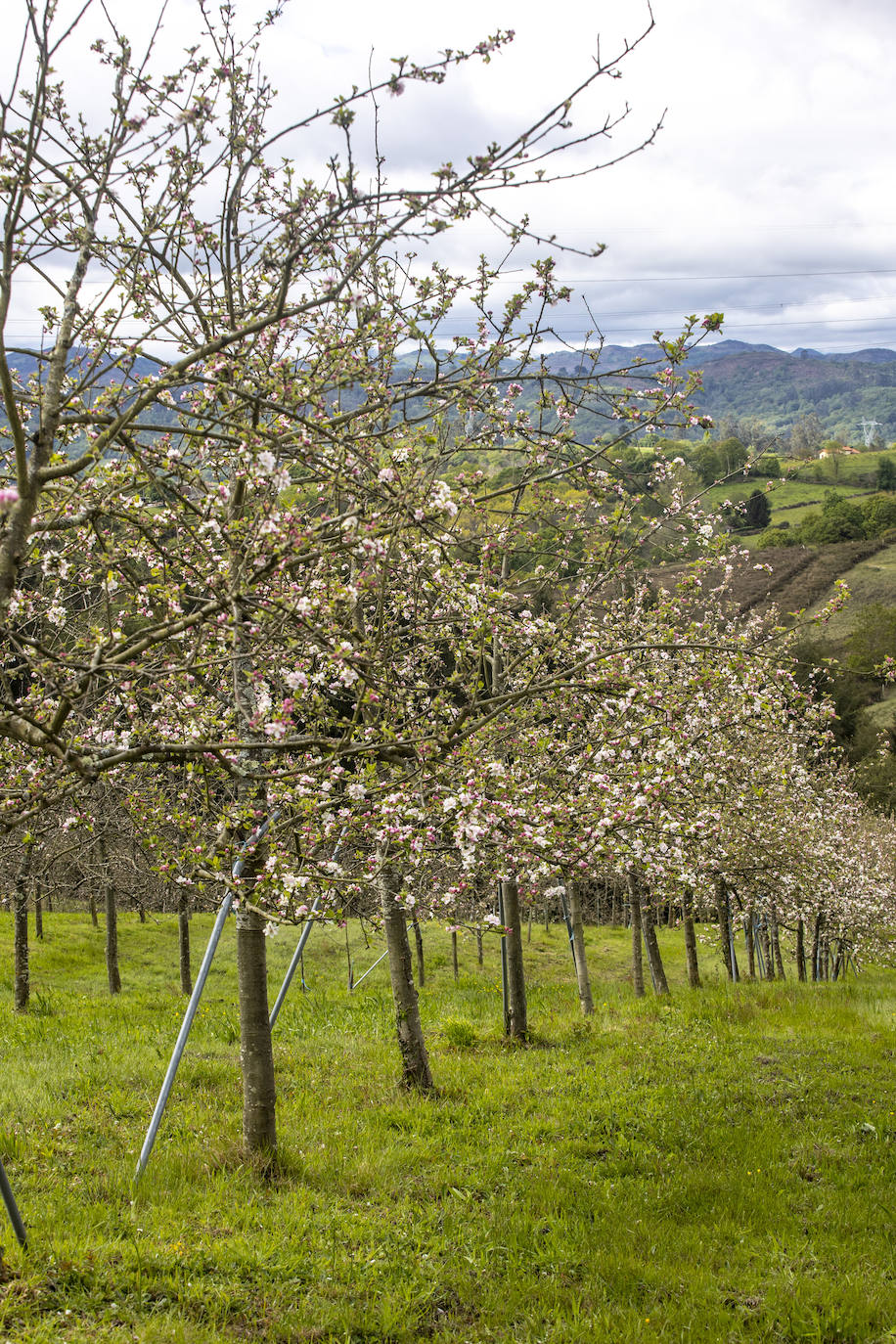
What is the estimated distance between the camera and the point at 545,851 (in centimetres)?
761

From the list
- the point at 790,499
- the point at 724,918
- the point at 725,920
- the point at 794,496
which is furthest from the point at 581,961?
the point at 794,496

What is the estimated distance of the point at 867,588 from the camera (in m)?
81.1

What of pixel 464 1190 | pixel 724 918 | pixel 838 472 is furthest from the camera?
pixel 838 472

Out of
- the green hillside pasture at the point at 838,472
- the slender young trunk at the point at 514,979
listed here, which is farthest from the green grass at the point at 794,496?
the slender young trunk at the point at 514,979

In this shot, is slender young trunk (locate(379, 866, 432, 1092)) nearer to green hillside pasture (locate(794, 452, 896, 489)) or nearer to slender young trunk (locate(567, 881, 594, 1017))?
slender young trunk (locate(567, 881, 594, 1017))

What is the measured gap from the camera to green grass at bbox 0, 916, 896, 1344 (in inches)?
Answer: 211

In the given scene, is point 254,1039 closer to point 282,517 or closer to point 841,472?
point 282,517

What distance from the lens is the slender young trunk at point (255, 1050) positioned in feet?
24.7

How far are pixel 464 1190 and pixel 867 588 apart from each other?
85065 millimetres

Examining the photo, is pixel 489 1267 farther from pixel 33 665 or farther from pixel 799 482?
pixel 799 482

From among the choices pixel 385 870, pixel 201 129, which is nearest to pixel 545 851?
pixel 385 870

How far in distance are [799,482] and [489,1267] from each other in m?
134

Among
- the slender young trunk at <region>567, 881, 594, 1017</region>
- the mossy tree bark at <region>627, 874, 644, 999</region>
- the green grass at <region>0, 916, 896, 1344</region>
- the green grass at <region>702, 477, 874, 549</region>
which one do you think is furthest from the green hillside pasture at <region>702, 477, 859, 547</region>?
the green grass at <region>0, 916, 896, 1344</region>

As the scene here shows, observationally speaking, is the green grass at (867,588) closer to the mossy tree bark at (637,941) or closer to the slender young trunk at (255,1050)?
the mossy tree bark at (637,941)
